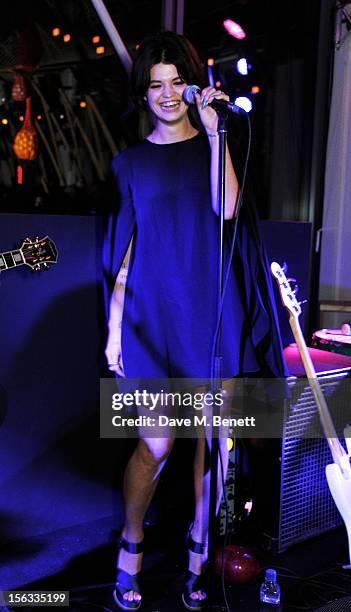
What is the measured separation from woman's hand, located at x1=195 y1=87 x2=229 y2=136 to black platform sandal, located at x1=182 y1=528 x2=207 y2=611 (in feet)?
4.16

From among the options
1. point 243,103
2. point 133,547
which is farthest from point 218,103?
point 133,547

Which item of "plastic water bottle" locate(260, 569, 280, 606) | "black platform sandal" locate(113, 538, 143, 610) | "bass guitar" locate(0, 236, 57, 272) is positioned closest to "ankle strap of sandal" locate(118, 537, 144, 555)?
"black platform sandal" locate(113, 538, 143, 610)

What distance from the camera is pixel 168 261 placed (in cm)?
182

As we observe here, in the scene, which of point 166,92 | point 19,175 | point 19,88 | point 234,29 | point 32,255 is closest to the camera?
point 166,92

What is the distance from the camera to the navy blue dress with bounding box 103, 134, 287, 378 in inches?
71.4

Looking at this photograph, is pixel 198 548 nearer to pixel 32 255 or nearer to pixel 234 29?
pixel 32 255

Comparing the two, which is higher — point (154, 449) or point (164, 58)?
point (164, 58)

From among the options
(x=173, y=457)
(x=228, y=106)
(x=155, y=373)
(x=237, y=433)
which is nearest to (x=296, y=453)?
(x=237, y=433)

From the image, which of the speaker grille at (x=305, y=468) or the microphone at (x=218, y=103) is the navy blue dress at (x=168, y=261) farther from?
the speaker grille at (x=305, y=468)

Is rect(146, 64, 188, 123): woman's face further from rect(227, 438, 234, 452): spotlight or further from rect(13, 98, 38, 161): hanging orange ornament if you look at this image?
rect(13, 98, 38, 161): hanging orange ornament

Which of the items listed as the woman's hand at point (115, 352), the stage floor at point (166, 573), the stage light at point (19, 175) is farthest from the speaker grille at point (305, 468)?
the stage light at point (19, 175)

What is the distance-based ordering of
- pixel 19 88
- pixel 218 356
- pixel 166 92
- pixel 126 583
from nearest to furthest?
pixel 218 356 → pixel 166 92 → pixel 126 583 → pixel 19 88

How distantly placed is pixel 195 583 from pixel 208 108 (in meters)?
1.43

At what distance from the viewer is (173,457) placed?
238 centimetres
